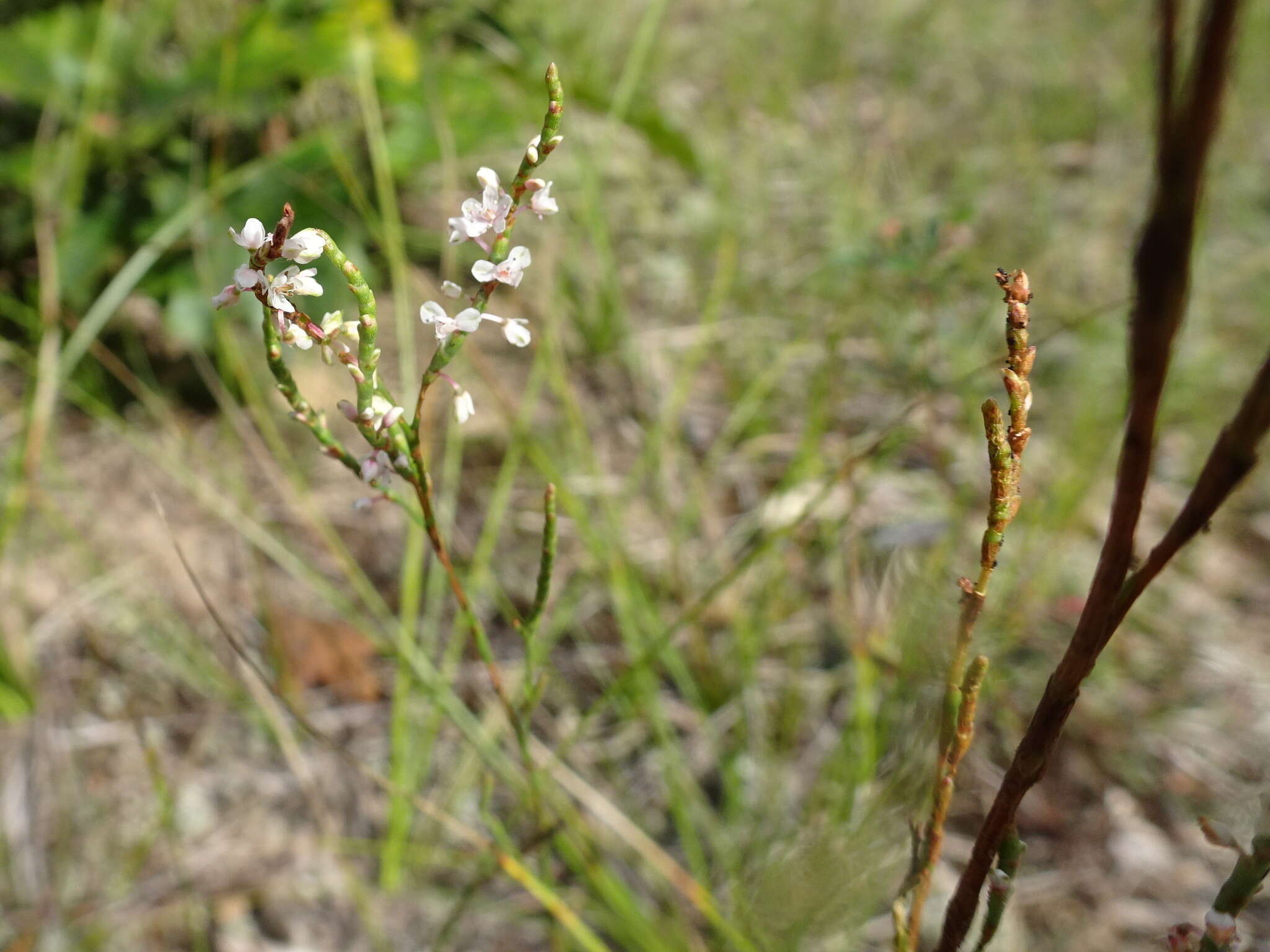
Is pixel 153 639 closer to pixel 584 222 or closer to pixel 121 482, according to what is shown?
pixel 121 482

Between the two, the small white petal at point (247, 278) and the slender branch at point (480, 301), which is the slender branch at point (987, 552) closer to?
the slender branch at point (480, 301)

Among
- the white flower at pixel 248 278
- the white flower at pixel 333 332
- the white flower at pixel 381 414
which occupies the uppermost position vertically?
the white flower at pixel 248 278

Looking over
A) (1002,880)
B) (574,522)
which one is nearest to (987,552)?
(1002,880)

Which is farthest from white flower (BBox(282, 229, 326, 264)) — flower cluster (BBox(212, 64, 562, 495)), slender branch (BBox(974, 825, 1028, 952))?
slender branch (BBox(974, 825, 1028, 952))

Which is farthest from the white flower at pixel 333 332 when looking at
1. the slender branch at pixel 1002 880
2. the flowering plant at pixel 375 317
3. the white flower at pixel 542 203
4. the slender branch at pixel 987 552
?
the slender branch at pixel 1002 880

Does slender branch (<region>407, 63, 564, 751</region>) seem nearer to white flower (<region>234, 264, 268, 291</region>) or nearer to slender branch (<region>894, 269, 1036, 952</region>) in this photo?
white flower (<region>234, 264, 268, 291</region>)

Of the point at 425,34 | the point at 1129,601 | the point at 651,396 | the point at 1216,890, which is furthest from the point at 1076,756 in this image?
the point at 425,34
